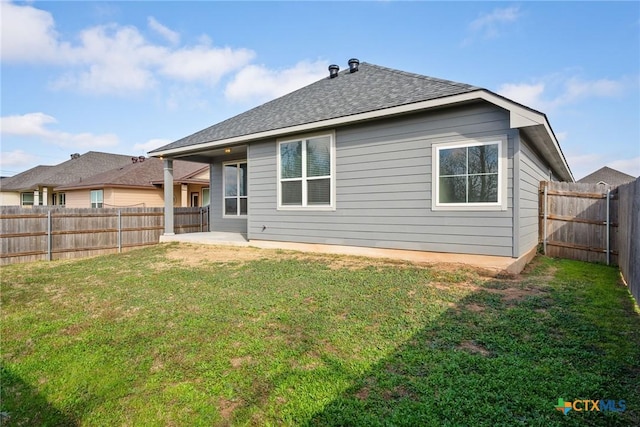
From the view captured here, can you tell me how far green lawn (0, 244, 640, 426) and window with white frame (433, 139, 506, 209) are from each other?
4.71 ft

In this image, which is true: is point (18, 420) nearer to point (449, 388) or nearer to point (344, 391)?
point (344, 391)

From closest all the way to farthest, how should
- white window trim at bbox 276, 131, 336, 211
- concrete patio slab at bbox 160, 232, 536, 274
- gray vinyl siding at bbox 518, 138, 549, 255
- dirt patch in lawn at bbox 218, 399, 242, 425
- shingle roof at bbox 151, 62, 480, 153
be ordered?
dirt patch in lawn at bbox 218, 399, 242, 425, concrete patio slab at bbox 160, 232, 536, 274, gray vinyl siding at bbox 518, 138, 549, 255, shingle roof at bbox 151, 62, 480, 153, white window trim at bbox 276, 131, 336, 211

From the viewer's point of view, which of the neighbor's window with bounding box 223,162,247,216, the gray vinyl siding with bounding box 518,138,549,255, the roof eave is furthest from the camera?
the neighbor's window with bounding box 223,162,247,216

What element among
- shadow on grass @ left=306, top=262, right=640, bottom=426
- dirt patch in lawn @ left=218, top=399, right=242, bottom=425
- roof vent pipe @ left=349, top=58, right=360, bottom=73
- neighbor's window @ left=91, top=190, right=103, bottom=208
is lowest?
dirt patch in lawn @ left=218, top=399, right=242, bottom=425

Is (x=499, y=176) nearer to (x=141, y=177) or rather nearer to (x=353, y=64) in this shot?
(x=353, y=64)

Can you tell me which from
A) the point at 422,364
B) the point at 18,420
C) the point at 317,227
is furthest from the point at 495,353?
the point at 317,227

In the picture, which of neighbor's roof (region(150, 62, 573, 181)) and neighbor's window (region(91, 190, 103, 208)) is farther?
neighbor's window (region(91, 190, 103, 208))

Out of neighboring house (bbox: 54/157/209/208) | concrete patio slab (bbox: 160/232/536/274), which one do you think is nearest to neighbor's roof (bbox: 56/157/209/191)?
neighboring house (bbox: 54/157/209/208)

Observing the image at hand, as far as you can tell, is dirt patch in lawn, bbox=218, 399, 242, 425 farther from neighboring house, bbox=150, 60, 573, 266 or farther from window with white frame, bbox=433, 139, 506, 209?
window with white frame, bbox=433, 139, 506, 209

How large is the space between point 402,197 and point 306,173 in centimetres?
268

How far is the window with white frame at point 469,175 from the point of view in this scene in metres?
5.85

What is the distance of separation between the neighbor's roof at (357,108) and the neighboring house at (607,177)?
82.5 ft

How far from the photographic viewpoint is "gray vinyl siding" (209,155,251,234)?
39.7 ft

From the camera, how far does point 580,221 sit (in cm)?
770
